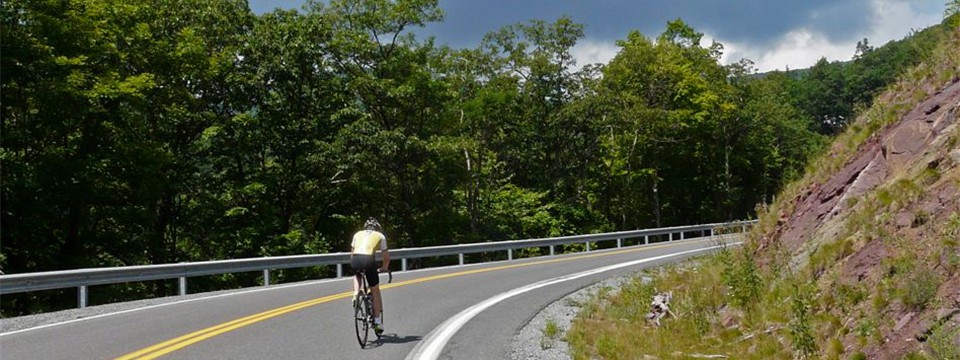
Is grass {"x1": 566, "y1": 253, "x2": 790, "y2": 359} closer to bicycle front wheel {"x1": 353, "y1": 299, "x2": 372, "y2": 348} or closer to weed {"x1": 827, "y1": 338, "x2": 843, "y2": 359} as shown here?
weed {"x1": 827, "y1": 338, "x2": 843, "y2": 359}

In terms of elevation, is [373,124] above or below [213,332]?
above

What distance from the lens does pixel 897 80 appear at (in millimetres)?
11555

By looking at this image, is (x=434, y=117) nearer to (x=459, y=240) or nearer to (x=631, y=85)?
(x=459, y=240)

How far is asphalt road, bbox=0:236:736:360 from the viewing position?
7520 millimetres

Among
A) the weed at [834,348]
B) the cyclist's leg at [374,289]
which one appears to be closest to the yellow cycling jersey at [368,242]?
the cyclist's leg at [374,289]

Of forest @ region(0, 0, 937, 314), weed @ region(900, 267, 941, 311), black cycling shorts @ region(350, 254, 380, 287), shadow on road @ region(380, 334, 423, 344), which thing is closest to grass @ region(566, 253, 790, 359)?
weed @ region(900, 267, 941, 311)

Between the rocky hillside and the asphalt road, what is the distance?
392cm

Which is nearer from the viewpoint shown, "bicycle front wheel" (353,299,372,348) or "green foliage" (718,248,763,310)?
"bicycle front wheel" (353,299,372,348)

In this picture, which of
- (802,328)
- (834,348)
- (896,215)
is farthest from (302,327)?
(896,215)

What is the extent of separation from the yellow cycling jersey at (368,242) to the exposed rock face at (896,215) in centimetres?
565

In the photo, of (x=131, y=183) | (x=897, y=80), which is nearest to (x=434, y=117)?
(x=131, y=183)

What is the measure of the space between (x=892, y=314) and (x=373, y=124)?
87.3 ft

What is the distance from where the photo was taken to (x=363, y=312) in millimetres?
8242

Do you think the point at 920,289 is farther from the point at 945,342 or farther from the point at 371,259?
the point at 371,259
